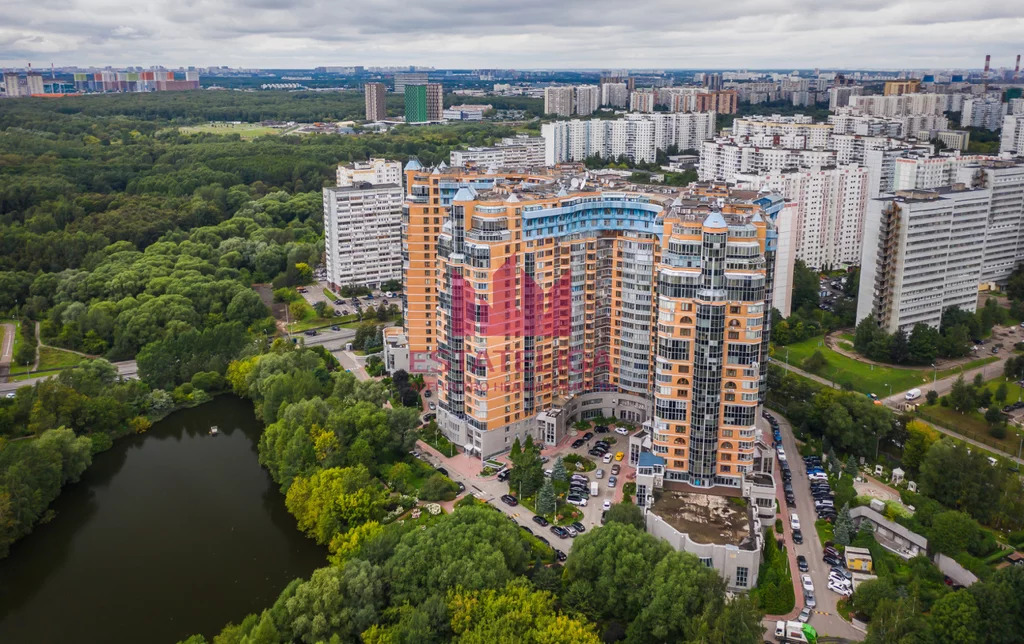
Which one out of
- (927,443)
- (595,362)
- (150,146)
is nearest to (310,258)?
(595,362)

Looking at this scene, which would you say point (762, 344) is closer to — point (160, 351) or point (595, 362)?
point (595, 362)

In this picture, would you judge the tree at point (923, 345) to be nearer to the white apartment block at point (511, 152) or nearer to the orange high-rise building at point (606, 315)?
the orange high-rise building at point (606, 315)

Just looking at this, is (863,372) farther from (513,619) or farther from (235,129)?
(235,129)

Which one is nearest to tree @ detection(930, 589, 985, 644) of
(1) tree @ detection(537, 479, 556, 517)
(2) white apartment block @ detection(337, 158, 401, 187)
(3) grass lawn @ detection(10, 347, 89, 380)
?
(1) tree @ detection(537, 479, 556, 517)

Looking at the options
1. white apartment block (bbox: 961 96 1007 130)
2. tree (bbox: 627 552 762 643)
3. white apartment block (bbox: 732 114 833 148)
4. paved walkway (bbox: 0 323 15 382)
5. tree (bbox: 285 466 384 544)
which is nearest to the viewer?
tree (bbox: 627 552 762 643)

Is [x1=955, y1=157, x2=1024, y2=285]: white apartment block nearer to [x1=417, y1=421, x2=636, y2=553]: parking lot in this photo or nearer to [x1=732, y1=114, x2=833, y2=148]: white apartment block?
[x1=732, y1=114, x2=833, y2=148]: white apartment block

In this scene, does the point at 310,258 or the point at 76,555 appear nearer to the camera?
the point at 76,555

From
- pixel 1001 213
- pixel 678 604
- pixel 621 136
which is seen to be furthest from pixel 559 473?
pixel 621 136
